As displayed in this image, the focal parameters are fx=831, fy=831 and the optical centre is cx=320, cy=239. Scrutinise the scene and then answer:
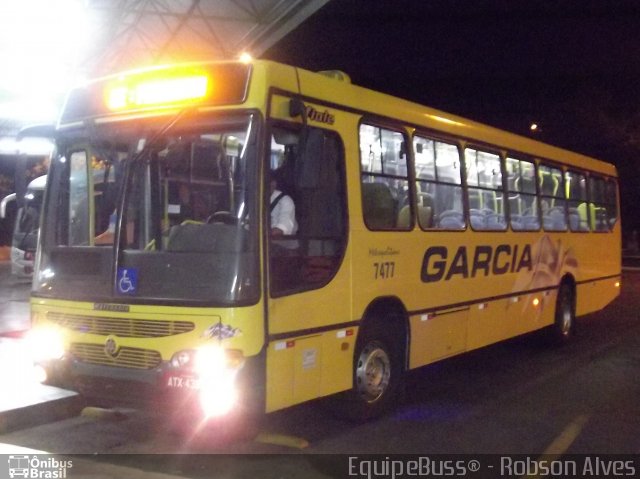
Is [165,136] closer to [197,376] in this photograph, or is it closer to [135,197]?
[135,197]

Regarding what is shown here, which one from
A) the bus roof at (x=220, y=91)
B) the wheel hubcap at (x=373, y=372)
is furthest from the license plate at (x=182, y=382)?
the bus roof at (x=220, y=91)

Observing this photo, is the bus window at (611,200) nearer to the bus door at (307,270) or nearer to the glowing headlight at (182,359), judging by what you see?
the bus door at (307,270)

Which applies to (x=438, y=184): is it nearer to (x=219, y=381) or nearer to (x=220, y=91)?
(x=220, y=91)

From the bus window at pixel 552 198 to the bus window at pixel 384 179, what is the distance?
4.16 metres

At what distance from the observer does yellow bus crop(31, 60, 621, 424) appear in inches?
253

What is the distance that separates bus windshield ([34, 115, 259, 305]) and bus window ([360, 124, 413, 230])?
1.65 m

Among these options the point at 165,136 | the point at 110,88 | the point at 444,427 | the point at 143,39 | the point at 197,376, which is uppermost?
the point at 143,39

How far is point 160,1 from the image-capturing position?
18141 mm

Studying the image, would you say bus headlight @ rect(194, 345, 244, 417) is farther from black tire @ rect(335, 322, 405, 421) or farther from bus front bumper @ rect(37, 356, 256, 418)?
black tire @ rect(335, 322, 405, 421)

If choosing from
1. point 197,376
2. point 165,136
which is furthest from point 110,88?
point 197,376

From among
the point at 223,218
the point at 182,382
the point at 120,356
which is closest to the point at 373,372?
the point at 182,382

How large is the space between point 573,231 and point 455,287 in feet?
15.1

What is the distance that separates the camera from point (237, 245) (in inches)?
253

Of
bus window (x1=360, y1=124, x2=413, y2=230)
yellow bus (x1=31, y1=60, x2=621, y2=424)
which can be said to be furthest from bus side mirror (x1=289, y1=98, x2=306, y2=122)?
bus window (x1=360, y1=124, x2=413, y2=230)
